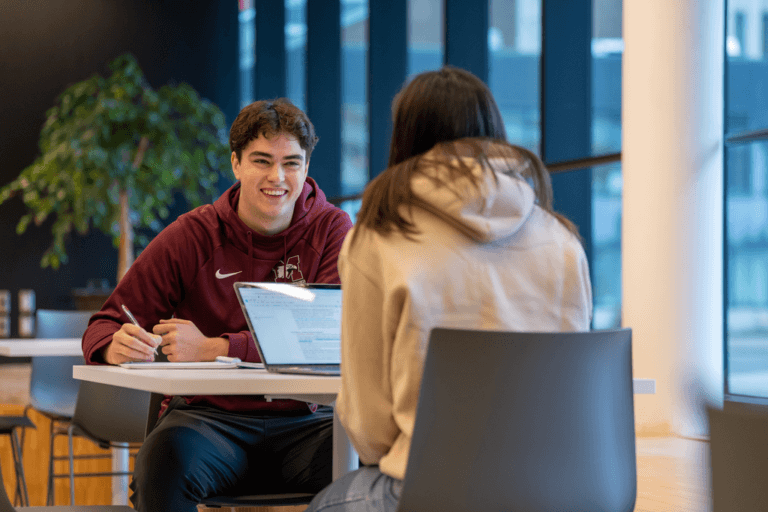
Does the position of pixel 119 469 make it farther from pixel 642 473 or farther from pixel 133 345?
pixel 642 473

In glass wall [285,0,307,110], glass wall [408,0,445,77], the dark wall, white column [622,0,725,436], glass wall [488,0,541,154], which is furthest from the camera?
the dark wall

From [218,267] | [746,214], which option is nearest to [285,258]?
[218,267]

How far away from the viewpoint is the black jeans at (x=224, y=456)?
5.34ft

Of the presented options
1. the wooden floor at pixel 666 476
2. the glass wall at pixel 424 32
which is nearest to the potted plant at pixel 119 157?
the glass wall at pixel 424 32

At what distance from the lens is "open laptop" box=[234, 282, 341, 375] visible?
4.93 ft

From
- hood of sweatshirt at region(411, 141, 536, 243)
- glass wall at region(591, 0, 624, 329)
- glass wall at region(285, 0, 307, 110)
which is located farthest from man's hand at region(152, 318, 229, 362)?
glass wall at region(285, 0, 307, 110)

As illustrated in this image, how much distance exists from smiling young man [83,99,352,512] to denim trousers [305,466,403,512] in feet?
1.87

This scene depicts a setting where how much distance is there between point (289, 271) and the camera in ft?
6.56

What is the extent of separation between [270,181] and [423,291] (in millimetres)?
977

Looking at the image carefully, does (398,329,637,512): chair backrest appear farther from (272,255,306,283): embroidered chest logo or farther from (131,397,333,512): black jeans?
(272,255,306,283): embroidered chest logo

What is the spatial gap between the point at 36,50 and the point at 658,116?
6.22 meters

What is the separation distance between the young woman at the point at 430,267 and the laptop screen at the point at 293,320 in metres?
0.39

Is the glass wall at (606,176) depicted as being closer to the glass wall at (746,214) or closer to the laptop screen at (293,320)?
the glass wall at (746,214)

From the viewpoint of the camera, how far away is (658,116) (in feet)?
13.3
